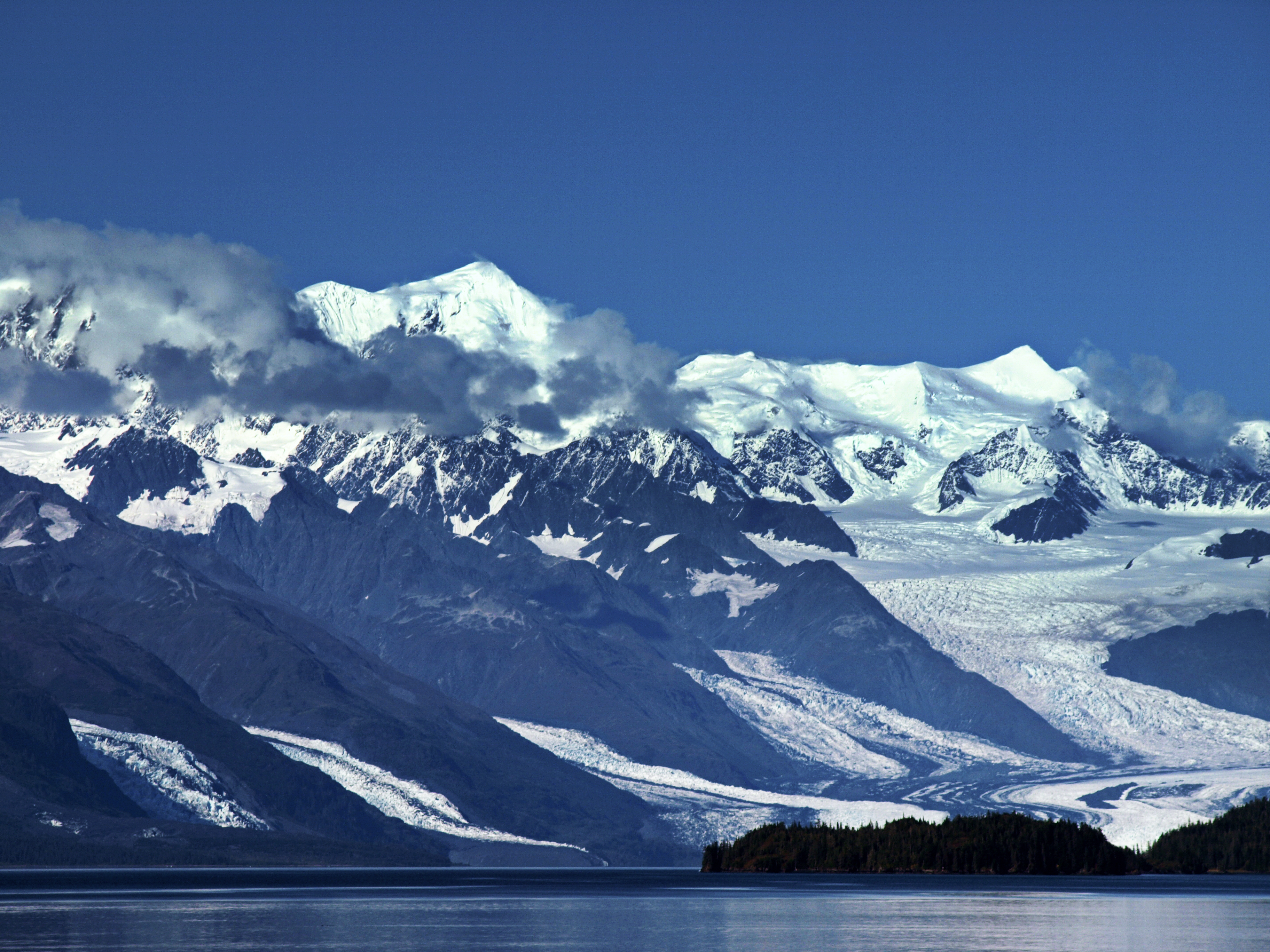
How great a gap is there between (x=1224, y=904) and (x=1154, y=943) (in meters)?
58.7

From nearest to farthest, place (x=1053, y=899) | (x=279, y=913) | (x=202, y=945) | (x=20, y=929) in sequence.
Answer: (x=202, y=945) → (x=20, y=929) → (x=279, y=913) → (x=1053, y=899)

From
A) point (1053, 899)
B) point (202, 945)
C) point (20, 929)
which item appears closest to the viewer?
point (202, 945)

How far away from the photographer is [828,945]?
13125 cm

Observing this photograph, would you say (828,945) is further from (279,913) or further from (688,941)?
(279,913)

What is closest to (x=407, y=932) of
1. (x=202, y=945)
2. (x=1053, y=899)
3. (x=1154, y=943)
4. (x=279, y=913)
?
(x=202, y=945)

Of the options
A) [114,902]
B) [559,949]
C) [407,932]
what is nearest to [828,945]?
[559,949]

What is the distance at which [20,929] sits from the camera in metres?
146

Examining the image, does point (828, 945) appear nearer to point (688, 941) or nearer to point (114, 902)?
point (688, 941)

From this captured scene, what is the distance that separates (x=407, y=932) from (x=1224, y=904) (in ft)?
270

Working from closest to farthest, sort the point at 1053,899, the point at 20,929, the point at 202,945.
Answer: the point at 202,945 < the point at 20,929 < the point at 1053,899

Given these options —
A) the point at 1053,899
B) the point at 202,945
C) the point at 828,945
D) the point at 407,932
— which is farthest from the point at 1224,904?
the point at 202,945

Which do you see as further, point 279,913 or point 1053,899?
point 1053,899

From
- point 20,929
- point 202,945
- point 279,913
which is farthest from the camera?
point 279,913

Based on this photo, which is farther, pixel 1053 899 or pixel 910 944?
pixel 1053 899
